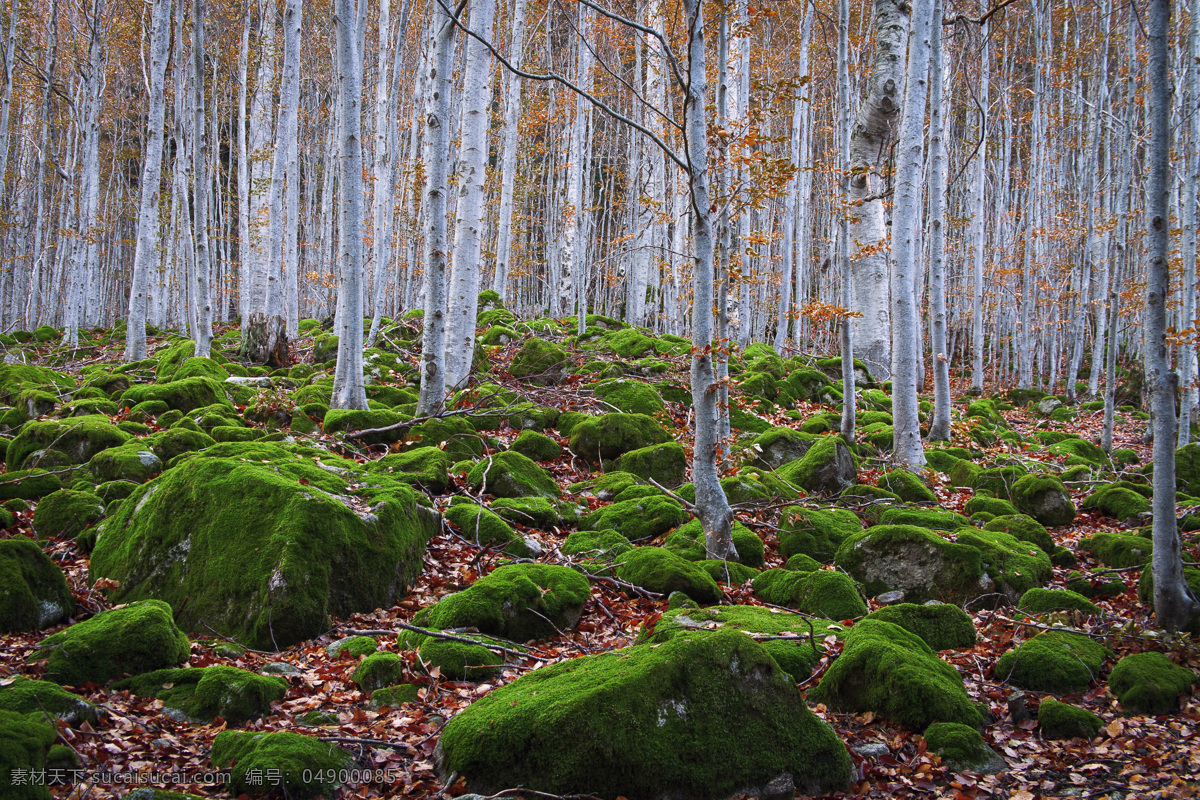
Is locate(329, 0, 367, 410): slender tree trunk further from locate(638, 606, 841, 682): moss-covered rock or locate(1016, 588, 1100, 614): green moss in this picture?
locate(1016, 588, 1100, 614): green moss

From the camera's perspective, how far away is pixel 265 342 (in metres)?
11.8

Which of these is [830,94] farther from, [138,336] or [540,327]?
[138,336]

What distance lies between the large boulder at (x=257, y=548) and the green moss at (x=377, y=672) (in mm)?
737

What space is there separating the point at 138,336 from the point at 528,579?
11.3 metres

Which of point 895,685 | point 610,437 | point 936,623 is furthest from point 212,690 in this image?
point 610,437

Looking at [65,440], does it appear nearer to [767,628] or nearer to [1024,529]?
[767,628]

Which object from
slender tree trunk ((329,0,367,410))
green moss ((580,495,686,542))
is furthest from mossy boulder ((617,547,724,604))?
slender tree trunk ((329,0,367,410))

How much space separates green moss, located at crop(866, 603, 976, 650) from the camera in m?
4.51

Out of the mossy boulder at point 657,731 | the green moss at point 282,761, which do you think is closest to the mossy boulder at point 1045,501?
the mossy boulder at point 657,731

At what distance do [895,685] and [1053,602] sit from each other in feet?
7.51

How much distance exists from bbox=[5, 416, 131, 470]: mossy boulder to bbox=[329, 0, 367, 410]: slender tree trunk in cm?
233

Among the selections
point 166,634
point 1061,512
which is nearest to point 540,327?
point 1061,512

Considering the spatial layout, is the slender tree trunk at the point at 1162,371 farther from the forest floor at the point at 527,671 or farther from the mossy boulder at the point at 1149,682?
the mossy boulder at the point at 1149,682

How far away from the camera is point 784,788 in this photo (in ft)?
9.53
